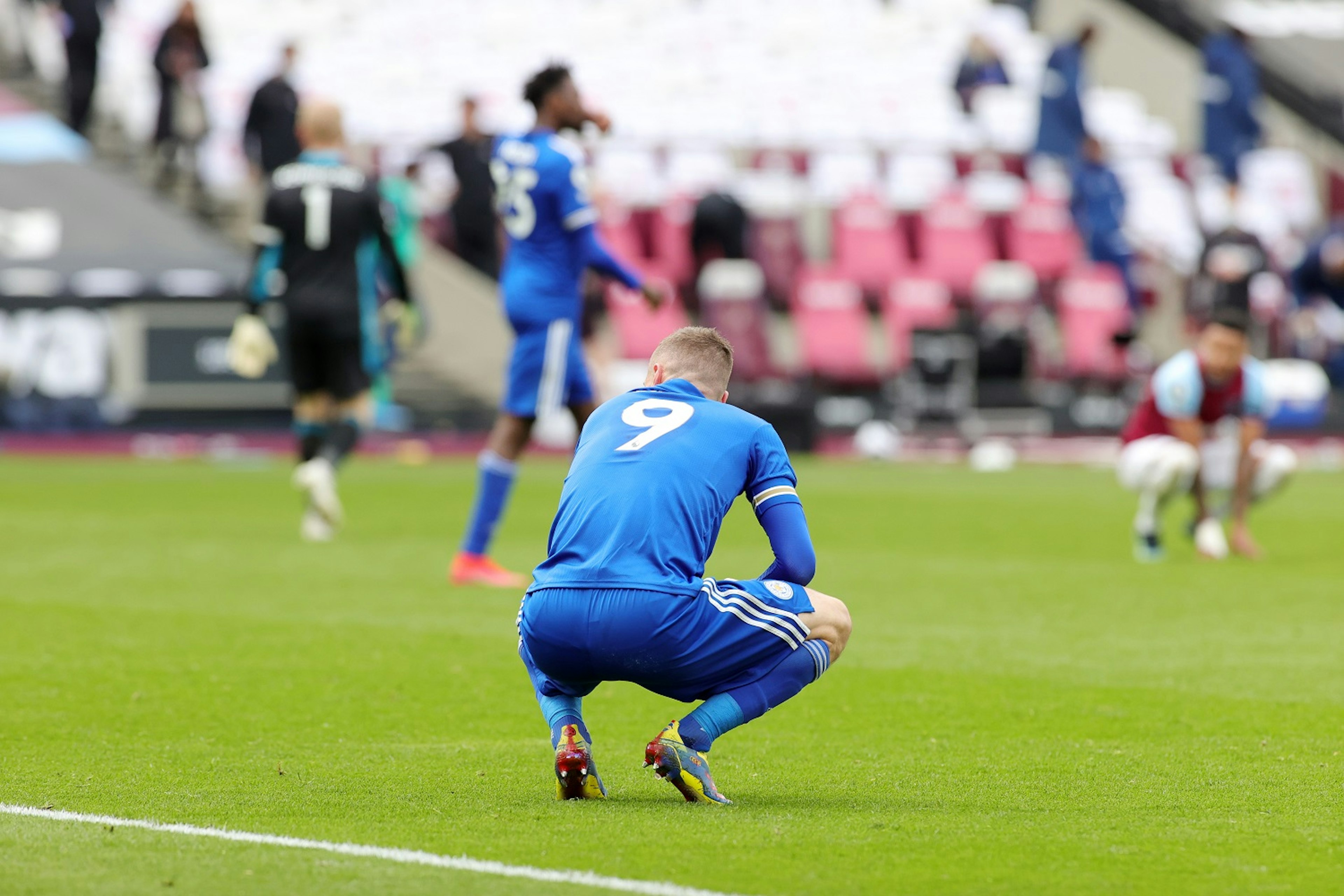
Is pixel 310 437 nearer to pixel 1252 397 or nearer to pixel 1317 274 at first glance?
pixel 1252 397

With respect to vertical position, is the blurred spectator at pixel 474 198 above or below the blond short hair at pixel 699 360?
below

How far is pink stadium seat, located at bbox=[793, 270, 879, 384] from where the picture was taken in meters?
23.9

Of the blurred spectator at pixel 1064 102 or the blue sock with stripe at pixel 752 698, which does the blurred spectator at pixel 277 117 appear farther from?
the blue sock with stripe at pixel 752 698

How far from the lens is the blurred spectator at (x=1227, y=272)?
2047cm

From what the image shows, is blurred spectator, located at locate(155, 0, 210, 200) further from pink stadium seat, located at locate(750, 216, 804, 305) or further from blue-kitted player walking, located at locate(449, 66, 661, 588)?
blue-kitted player walking, located at locate(449, 66, 661, 588)

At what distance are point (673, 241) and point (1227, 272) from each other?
692 cm

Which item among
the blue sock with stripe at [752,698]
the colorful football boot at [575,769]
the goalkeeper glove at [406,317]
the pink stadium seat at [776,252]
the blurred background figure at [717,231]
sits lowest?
the pink stadium seat at [776,252]

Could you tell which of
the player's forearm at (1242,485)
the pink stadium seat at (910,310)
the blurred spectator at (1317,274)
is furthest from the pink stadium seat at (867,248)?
the player's forearm at (1242,485)

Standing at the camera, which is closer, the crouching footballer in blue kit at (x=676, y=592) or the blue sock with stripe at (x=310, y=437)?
the crouching footballer in blue kit at (x=676, y=592)

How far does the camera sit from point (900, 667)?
7.69m

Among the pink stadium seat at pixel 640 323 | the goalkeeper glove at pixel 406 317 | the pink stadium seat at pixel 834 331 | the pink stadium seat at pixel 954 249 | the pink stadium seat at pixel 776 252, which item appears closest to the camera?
the goalkeeper glove at pixel 406 317

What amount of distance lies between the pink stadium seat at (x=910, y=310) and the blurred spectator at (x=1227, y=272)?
3.79 meters

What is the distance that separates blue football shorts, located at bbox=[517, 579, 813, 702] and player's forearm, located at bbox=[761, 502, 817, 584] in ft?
0.19

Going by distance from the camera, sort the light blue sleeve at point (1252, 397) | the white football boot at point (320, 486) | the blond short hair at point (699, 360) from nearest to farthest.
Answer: the blond short hair at point (699, 360)
the light blue sleeve at point (1252, 397)
the white football boot at point (320, 486)
